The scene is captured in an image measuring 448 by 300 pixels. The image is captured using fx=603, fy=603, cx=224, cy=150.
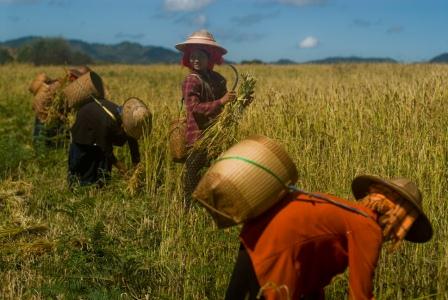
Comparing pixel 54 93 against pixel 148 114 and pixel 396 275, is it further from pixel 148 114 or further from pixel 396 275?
pixel 396 275

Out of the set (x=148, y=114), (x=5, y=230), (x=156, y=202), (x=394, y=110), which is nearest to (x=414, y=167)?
(x=394, y=110)

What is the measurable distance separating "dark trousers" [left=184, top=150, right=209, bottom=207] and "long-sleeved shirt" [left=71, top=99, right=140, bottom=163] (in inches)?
47.0

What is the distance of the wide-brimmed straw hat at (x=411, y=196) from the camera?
2.46 meters

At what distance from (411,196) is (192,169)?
261 cm

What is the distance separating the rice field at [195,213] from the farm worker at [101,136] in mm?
192

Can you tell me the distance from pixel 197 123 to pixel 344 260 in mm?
2410

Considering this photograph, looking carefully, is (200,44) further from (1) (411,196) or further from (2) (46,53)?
(2) (46,53)

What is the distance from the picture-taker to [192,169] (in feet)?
16.0

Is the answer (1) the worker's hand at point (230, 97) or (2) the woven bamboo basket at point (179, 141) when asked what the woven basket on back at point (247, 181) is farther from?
→ (2) the woven bamboo basket at point (179, 141)

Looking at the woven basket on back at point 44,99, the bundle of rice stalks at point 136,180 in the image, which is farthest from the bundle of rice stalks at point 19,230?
the woven basket on back at point 44,99

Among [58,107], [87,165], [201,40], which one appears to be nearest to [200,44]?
[201,40]

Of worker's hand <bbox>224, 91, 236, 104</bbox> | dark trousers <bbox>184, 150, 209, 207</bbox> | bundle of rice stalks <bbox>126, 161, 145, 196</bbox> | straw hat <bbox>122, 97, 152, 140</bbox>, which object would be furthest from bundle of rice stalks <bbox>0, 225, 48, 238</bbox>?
worker's hand <bbox>224, 91, 236, 104</bbox>

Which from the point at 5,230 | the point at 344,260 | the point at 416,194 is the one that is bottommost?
the point at 5,230

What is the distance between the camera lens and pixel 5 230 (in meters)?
4.49
